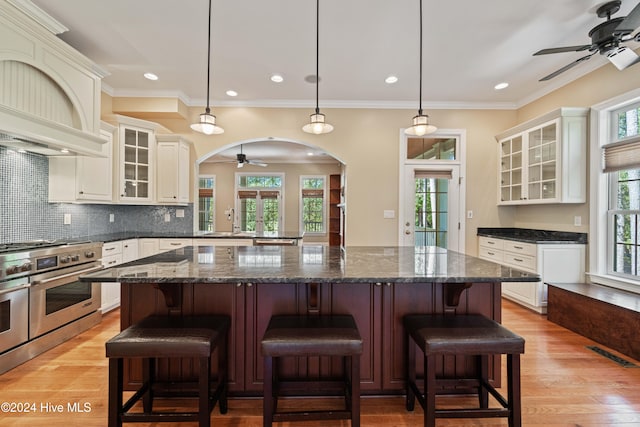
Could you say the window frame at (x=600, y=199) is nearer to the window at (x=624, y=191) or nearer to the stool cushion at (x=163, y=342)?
the window at (x=624, y=191)

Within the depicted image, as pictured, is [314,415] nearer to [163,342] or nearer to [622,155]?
[163,342]

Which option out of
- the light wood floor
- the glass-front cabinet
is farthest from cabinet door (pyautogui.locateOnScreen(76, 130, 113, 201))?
the light wood floor

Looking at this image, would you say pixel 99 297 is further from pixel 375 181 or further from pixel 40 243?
pixel 375 181

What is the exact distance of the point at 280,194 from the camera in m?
8.15

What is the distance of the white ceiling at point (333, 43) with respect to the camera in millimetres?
2432

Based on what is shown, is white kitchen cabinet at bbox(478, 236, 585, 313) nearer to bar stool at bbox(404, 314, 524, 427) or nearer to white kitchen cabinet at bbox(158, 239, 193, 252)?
bar stool at bbox(404, 314, 524, 427)

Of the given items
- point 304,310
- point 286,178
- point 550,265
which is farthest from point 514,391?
point 286,178

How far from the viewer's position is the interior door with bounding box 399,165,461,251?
445 centimetres

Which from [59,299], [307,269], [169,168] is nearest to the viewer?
[307,269]

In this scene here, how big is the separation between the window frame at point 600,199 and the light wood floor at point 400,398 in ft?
3.38

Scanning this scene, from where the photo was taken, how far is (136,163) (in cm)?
391

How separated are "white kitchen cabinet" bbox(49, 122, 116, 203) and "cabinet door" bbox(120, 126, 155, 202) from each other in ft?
0.52

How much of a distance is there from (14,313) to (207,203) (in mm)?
6107

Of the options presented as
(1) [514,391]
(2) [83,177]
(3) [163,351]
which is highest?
(2) [83,177]
